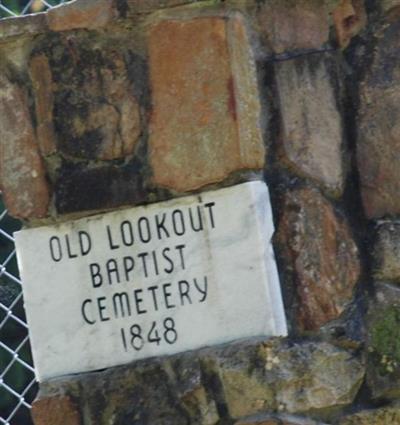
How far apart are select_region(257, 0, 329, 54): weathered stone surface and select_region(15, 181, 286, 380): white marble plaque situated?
0.85ft

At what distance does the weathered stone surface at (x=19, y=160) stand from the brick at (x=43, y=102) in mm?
18

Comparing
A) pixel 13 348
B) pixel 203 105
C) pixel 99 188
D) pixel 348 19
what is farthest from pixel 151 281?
pixel 13 348

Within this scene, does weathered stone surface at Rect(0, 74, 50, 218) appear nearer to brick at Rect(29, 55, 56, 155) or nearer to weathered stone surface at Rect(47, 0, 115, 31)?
brick at Rect(29, 55, 56, 155)

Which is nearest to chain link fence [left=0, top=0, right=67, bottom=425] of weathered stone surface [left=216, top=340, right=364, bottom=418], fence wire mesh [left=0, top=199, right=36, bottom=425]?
fence wire mesh [left=0, top=199, right=36, bottom=425]

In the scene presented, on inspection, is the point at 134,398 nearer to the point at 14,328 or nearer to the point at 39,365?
the point at 39,365

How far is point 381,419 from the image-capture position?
2486 millimetres

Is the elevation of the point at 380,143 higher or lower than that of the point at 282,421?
higher

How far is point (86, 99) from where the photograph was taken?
8.54ft

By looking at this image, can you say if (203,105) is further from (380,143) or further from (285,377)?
(285,377)

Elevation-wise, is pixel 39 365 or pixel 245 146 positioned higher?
pixel 245 146

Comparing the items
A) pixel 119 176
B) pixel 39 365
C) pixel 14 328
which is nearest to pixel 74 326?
pixel 39 365

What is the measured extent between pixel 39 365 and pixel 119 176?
353 millimetres

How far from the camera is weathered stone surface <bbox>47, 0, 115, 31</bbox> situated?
2.58 m

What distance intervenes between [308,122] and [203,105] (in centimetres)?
18
